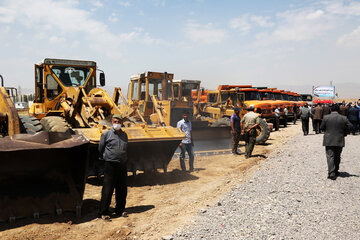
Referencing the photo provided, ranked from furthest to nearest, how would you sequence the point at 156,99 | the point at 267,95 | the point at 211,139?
the point at 267,95, the point at 156,99, the point at 211,139

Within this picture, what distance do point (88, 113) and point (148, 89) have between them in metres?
5.57

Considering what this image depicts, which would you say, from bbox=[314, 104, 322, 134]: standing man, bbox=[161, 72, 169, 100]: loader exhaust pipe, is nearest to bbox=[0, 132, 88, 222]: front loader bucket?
bbox=[161, 72, 169, 100]: loader exhaust pipe

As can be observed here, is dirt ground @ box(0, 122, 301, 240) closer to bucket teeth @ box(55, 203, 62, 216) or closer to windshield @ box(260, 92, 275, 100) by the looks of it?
bucket teeth @ box(55, 203, 62, 216)

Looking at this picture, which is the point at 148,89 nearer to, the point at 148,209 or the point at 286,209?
the point at 148,209

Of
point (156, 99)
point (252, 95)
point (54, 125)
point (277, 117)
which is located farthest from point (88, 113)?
point (277, 117)

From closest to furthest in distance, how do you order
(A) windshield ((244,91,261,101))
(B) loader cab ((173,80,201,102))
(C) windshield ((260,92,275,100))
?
(B) loader cab ((173,80,201,102)) < (A) windshield ((244,91,261,101)) < (C) windshield ((260,92,275,100))

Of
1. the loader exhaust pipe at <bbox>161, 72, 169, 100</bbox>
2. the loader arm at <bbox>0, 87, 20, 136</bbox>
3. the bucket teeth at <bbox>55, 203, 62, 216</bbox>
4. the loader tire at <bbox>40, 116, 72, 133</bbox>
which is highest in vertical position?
the loader exhaust pipe at <bbox>161, 72, 169, 100</bbox>

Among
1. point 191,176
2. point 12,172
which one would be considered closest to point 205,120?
point 191,176

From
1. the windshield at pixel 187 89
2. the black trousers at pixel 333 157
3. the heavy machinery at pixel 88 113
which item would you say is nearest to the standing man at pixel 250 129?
the black trousers at pixel 333 157

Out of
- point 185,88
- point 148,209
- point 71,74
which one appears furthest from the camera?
point 185,88

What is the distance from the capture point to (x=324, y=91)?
137 feet

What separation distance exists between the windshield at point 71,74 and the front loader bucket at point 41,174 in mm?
4815

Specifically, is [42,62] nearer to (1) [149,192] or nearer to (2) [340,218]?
(1) [149,192]

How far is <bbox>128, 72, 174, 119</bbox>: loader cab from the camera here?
13445 mm
